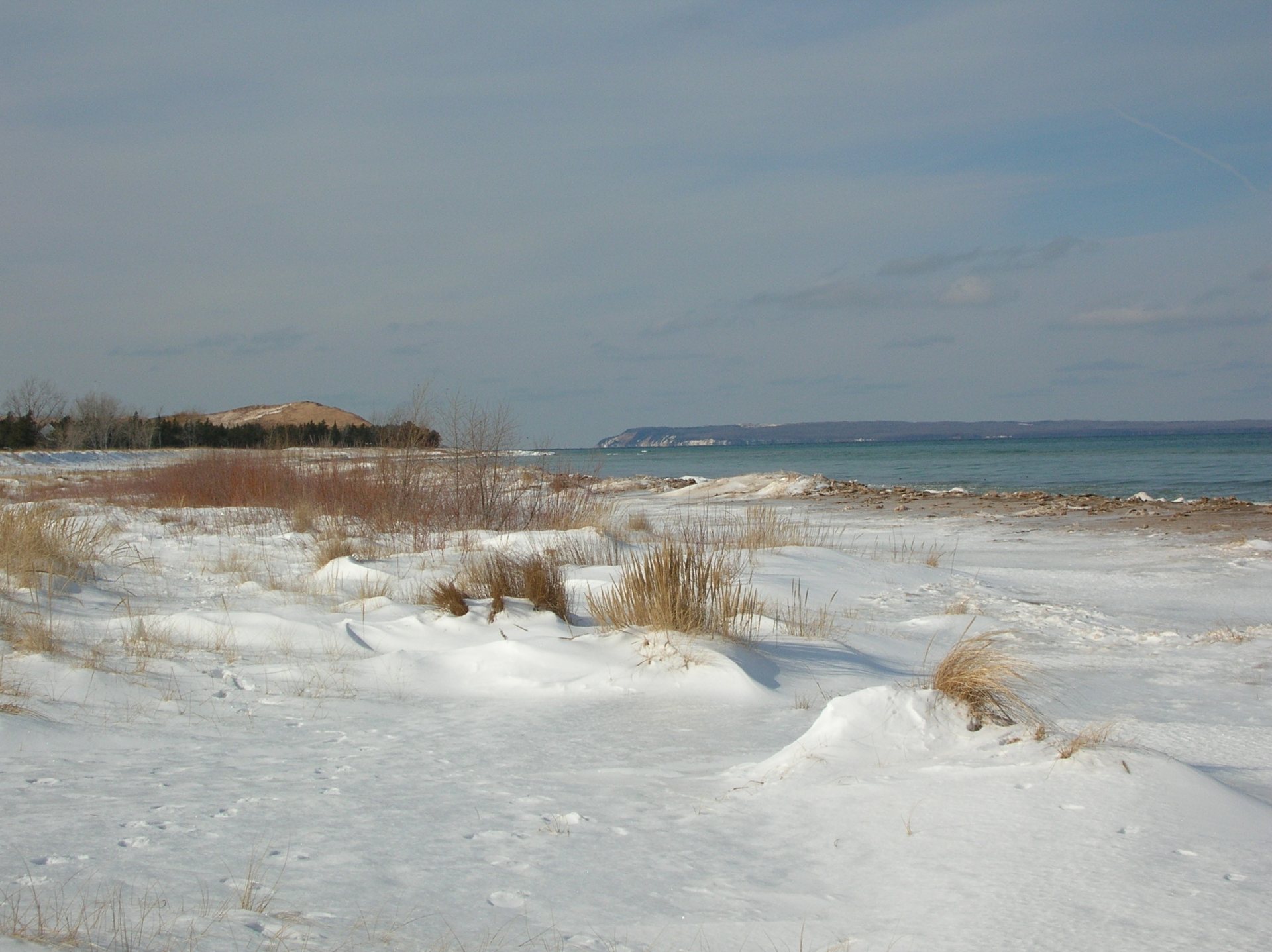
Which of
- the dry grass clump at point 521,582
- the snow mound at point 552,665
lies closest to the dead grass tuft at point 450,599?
the dry grass clump at point 521,582

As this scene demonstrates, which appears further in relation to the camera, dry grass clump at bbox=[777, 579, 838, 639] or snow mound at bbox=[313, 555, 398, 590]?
snow mound at bbox=[313, 555, 398, 590]

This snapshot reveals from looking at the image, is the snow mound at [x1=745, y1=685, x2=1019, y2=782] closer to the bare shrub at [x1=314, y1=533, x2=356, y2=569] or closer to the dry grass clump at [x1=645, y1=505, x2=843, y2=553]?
the dry grass clump at [x1=645, y1=505, x2=843, y2=553]

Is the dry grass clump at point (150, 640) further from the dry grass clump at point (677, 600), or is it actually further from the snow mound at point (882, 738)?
the snow mound at point (882, 738)

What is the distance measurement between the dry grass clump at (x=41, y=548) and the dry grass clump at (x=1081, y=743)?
6.48 m

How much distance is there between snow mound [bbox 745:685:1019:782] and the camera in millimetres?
3305

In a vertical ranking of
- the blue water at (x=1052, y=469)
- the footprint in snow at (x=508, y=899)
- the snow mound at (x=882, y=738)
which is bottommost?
the footprint in snow at (x=508, y=899)

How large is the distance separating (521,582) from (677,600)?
5.21 feet

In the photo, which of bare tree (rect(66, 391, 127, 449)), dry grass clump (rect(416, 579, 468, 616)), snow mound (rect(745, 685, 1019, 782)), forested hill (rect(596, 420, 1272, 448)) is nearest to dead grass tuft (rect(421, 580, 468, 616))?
dry grass clump (rect(416, 579, 468, 616))

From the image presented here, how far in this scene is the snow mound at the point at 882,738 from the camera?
3.30 metres

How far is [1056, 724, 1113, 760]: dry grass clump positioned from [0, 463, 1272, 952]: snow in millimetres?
40

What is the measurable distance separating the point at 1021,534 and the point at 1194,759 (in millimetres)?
11951

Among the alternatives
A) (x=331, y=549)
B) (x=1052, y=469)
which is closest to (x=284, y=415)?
(x=1052, y=469)

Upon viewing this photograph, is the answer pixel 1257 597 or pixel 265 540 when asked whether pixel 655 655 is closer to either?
pixel 1257 597

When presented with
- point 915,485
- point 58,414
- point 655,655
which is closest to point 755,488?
point 915,485
